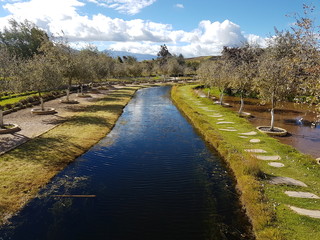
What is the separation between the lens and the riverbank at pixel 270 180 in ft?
33.5

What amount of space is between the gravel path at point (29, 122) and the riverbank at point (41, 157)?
0.77 m

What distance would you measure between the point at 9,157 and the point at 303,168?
20.3m

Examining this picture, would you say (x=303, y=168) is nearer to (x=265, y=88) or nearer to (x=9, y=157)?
(x=265, y=88)

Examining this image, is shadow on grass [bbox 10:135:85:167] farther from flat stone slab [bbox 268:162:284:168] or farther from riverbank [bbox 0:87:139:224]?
→ flat stone slab [bbox 268:162:284:168]

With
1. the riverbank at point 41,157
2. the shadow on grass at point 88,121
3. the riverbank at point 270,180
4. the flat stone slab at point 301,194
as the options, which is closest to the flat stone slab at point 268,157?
the riverbank at point 270,180

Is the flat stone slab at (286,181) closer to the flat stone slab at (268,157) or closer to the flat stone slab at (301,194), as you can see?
the flat stone slab at (301,194)

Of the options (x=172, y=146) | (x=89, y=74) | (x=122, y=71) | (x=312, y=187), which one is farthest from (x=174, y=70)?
(x=312, y=187)


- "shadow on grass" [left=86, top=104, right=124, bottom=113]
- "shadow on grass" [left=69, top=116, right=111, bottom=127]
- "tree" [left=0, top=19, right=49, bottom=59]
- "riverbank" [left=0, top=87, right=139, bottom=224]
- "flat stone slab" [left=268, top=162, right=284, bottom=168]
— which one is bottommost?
"riverbank" [left=0, top=87, right=139, bottom=224]

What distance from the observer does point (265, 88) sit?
2602 centimetres

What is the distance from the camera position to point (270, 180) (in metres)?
14.2

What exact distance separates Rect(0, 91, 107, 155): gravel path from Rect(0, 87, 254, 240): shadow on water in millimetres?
6636

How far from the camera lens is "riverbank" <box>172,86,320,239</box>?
402 inches

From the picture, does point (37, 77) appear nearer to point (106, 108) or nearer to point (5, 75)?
point (5, 75)

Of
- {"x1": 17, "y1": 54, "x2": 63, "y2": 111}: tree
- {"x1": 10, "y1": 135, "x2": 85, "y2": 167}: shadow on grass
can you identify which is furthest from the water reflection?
{"x1": 17, "y1": 54, "x2": 63, "y2": 111}: tree
